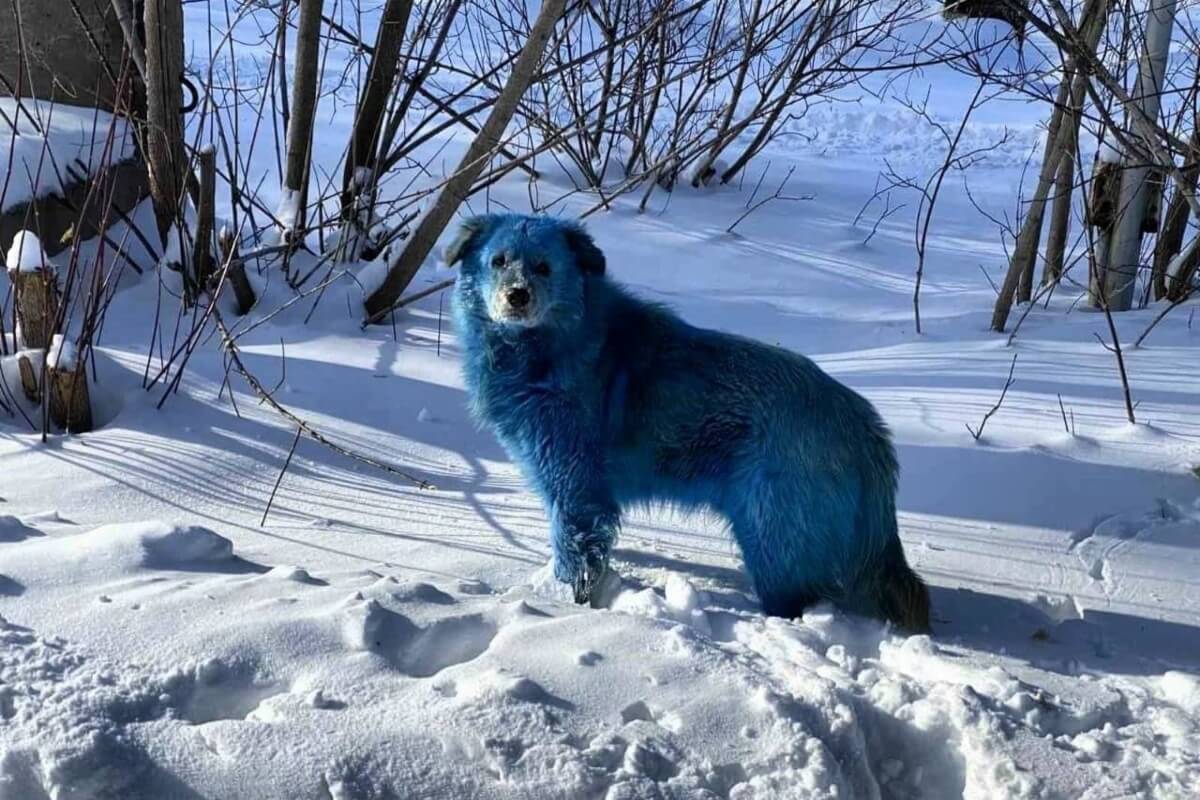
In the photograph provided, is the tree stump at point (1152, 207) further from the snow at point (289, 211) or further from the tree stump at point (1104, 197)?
the snow at point (289, 211)

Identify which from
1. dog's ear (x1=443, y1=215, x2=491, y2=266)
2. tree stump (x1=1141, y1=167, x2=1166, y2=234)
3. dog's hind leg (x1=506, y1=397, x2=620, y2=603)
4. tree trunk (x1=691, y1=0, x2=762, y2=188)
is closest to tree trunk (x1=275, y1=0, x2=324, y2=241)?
tree trunk (x1=691, y1=0, x2=762, y2=188)

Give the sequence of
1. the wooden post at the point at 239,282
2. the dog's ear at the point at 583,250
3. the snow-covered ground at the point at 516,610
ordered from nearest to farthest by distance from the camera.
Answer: the snow-covered ground at the point at 516,610, the dog's ear at the point at 583,250, the wooden post at the point at 239,282

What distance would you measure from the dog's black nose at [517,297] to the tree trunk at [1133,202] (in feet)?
14.2

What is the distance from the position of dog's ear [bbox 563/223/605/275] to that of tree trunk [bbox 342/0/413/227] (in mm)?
3299

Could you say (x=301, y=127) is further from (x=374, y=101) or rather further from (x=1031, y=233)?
(x=1031, y=233)

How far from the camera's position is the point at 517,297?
10.7 ft

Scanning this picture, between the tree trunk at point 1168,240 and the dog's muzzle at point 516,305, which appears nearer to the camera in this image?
the dog's muzzle at point 516,305

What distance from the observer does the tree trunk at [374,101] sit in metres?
6.57

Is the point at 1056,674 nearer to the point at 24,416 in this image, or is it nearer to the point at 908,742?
the point at 908,742

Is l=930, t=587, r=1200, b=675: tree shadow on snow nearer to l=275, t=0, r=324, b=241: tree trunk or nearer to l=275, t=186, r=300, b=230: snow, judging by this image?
l=275, t=0, r=324, b=241: tree trunk

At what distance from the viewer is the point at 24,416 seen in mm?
4434

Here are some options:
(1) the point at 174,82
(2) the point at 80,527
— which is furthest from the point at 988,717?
(1) the point at 174,82

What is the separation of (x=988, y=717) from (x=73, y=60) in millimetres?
6424

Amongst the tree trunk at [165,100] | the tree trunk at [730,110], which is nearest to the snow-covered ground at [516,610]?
the tree trunk at [165,100]
